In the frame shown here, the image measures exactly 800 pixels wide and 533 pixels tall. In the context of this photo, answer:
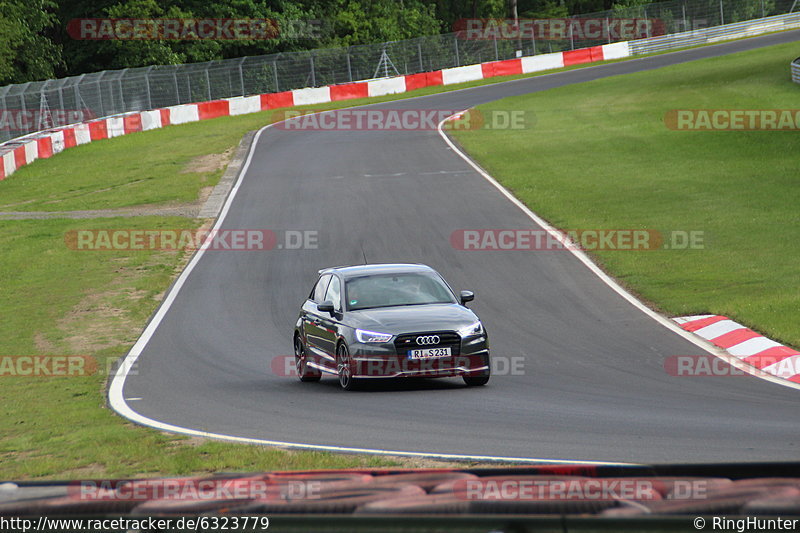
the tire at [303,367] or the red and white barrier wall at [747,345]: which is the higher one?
the tire at [303,367]

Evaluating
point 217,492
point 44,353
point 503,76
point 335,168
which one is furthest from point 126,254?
point 503,76

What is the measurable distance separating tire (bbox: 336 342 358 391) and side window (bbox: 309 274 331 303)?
148cm

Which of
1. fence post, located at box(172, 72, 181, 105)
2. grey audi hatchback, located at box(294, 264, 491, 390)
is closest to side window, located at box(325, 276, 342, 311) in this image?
grey audi hatchback, located at box(294, 264, 491, 390)

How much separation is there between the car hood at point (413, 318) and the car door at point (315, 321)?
68cm

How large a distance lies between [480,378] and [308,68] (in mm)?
48733

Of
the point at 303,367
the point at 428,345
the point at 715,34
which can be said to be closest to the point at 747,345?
the point at 428,345

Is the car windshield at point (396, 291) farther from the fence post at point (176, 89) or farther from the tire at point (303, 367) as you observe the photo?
the fence post at point (176, 89)

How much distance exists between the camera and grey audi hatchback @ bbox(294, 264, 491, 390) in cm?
1244

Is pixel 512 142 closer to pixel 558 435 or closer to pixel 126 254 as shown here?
pixel 126 254

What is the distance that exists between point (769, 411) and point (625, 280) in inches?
371

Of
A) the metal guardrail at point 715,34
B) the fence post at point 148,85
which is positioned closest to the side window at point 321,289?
the fence post at point 148,85

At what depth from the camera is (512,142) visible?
38438mm

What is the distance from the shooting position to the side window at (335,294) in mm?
13708

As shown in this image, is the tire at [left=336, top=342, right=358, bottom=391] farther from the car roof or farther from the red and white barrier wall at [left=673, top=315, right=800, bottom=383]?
the red and white barrier wall at [left=673, top=315, right=800, bottom=383]
